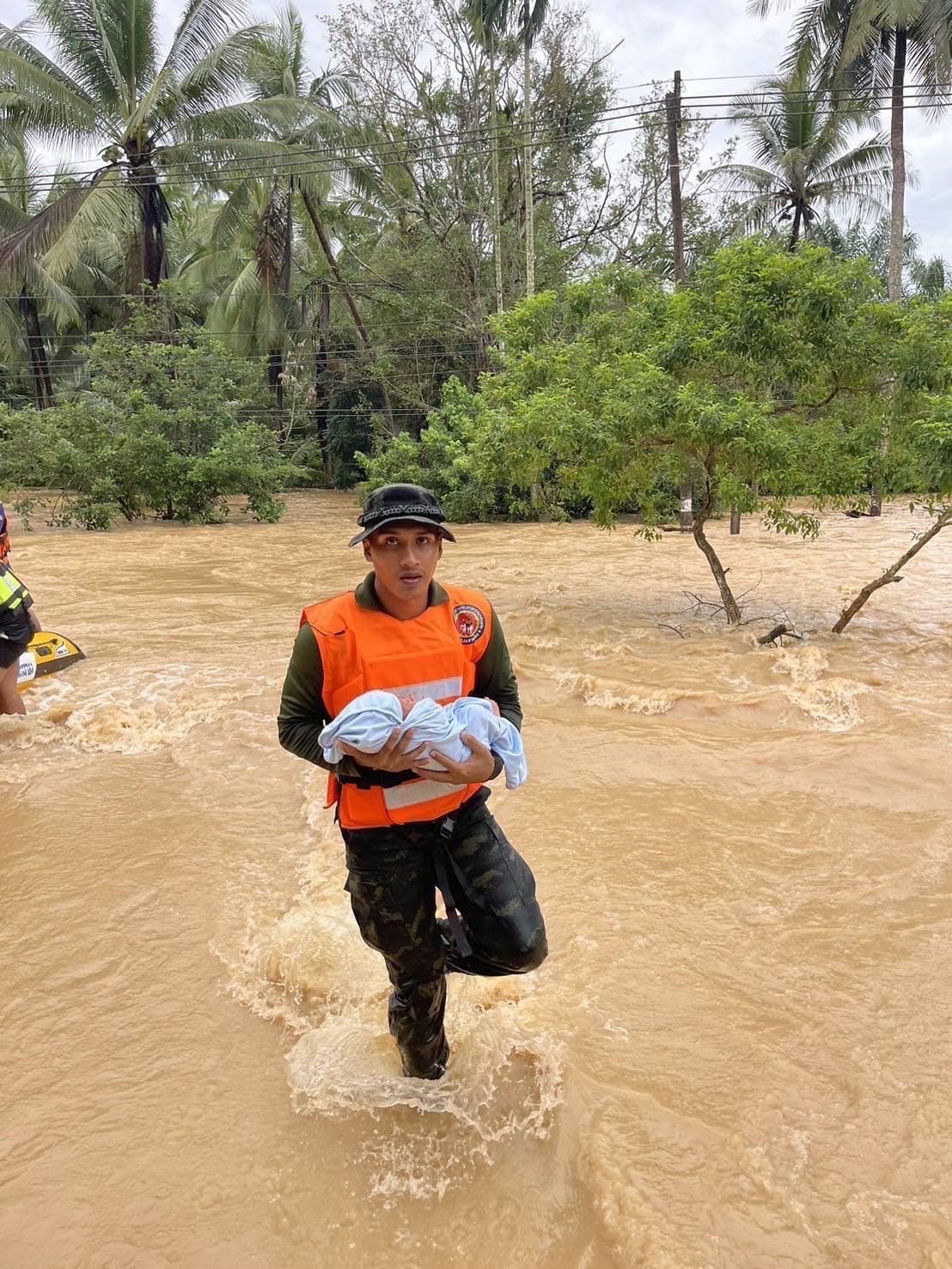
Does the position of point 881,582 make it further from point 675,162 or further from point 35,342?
point 35,342

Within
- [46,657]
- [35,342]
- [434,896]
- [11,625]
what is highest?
[35,342]

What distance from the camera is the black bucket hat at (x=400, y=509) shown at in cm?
219

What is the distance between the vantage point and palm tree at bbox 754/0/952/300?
61.3 ft

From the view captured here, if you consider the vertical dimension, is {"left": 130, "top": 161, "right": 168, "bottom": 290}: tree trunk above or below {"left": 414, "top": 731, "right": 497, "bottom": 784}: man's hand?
above

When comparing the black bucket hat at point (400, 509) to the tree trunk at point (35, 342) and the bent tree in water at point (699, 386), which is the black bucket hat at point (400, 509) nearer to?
the bent tree in water at point (699, 386)

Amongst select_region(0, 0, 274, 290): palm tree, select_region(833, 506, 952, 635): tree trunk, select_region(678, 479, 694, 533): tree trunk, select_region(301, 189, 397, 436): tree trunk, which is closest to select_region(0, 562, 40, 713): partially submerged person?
select_region(833, 506, 952, 635): tree trunk

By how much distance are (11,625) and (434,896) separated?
195 inches

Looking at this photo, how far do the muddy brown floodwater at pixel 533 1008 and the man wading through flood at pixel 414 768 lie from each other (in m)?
0.61

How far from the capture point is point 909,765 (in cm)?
557

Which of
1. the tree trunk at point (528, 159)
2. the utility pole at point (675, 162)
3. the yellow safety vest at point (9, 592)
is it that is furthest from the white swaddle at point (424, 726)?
the tree trunk at point (528, 159)

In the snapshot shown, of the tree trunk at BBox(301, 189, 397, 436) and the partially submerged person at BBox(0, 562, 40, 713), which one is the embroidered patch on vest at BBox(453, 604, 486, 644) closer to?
the partially submerged person at BBox(0, 562, 40, 713)

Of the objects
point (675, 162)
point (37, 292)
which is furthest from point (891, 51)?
point (37, 292)

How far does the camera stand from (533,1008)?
3.30m

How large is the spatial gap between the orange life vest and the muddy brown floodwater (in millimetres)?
1154
